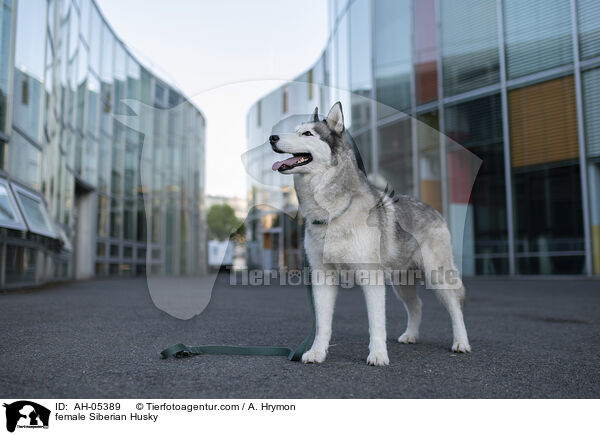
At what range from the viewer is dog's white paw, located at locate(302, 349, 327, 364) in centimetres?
367

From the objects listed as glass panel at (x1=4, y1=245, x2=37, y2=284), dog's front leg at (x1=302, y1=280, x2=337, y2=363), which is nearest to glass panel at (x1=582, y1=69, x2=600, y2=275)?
dog's front leg at (x1=302, y1=280, x2=337, y2=363)

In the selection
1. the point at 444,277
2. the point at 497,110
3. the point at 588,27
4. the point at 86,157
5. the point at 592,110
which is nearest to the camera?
the point at 444,277

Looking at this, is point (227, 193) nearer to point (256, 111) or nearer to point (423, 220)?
point (256, 111)

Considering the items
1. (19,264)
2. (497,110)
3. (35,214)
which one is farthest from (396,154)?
(19,264)

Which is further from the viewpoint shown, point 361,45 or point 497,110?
point 361,45

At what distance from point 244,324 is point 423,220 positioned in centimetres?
285

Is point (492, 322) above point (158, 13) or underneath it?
underneath

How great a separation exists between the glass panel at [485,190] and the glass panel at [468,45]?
2.43 feet

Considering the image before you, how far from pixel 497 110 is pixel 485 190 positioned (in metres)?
2.63

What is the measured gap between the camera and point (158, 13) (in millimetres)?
7625

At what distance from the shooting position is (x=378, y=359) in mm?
3570
